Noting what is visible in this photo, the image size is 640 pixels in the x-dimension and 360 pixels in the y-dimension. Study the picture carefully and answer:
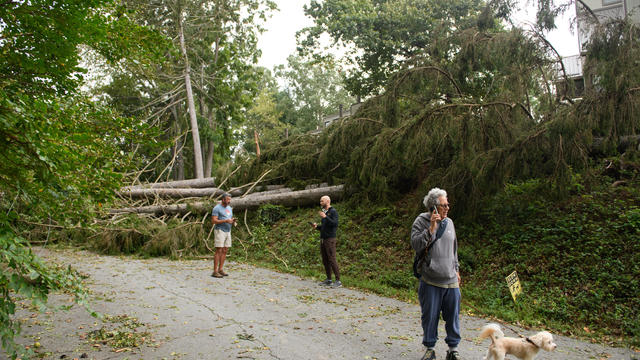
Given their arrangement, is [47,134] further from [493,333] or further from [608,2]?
[608,2]

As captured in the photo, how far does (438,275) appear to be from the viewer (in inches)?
167

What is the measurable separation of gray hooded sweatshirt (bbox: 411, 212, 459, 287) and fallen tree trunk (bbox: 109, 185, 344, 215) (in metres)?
9.06

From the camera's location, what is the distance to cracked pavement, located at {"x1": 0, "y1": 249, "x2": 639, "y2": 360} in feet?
15.3

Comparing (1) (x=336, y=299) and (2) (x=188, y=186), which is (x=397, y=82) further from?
(2) (x=188, y=186)

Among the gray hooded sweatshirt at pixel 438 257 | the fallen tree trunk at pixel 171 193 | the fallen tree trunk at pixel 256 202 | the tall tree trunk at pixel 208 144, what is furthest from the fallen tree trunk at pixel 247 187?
the tall tree trunk at pixel 208 144

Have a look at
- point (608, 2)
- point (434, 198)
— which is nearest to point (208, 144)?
point (608, 2)

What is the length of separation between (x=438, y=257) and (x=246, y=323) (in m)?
2.89

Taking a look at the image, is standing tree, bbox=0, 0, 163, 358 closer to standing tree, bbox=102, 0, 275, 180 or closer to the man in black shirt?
the man in black shirt

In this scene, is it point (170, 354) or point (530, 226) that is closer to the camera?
point (170, 354)

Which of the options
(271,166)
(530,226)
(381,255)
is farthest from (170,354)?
(271,166)

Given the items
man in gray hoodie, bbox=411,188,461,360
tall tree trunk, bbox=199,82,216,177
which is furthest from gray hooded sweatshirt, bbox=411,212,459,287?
tall tree trunk, bbox=199,82,216,177

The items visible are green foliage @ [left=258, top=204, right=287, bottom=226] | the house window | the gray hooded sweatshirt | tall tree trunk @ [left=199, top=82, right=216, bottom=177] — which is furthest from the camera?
tall tree trunk @ [left=199, top=82, right=216, bottom=177]

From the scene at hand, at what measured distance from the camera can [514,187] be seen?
32.7 ft

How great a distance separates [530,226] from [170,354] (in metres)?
6.96
